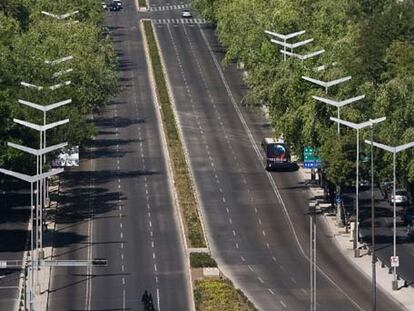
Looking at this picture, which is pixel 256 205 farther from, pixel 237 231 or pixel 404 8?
pixel 404 8

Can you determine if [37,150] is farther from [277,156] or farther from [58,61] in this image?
[277,156]

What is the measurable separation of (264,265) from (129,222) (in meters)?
17.4

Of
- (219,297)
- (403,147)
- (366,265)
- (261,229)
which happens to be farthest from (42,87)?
(219,297)

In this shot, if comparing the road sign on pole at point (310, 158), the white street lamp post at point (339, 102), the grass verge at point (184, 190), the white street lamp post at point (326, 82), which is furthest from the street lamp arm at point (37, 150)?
the white street lamp post at point (326, 82)

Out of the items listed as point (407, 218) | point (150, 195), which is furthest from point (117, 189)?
point (407, 218)

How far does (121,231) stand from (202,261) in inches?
573

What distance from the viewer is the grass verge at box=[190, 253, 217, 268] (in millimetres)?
142250

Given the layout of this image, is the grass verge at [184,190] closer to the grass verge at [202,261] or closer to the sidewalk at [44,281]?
the grass verge at [202,261]

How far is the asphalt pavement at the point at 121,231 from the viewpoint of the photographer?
136 meters

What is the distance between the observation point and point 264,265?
145 metres

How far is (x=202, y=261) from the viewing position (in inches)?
5635

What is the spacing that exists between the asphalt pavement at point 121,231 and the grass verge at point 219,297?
0.91 metres

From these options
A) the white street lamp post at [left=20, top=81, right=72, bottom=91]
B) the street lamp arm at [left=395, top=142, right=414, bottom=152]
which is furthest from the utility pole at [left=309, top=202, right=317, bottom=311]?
the white street lamp post at [left=20, top=81, right=72, bottom=91]

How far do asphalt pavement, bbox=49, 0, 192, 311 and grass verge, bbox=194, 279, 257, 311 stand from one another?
91 cm
